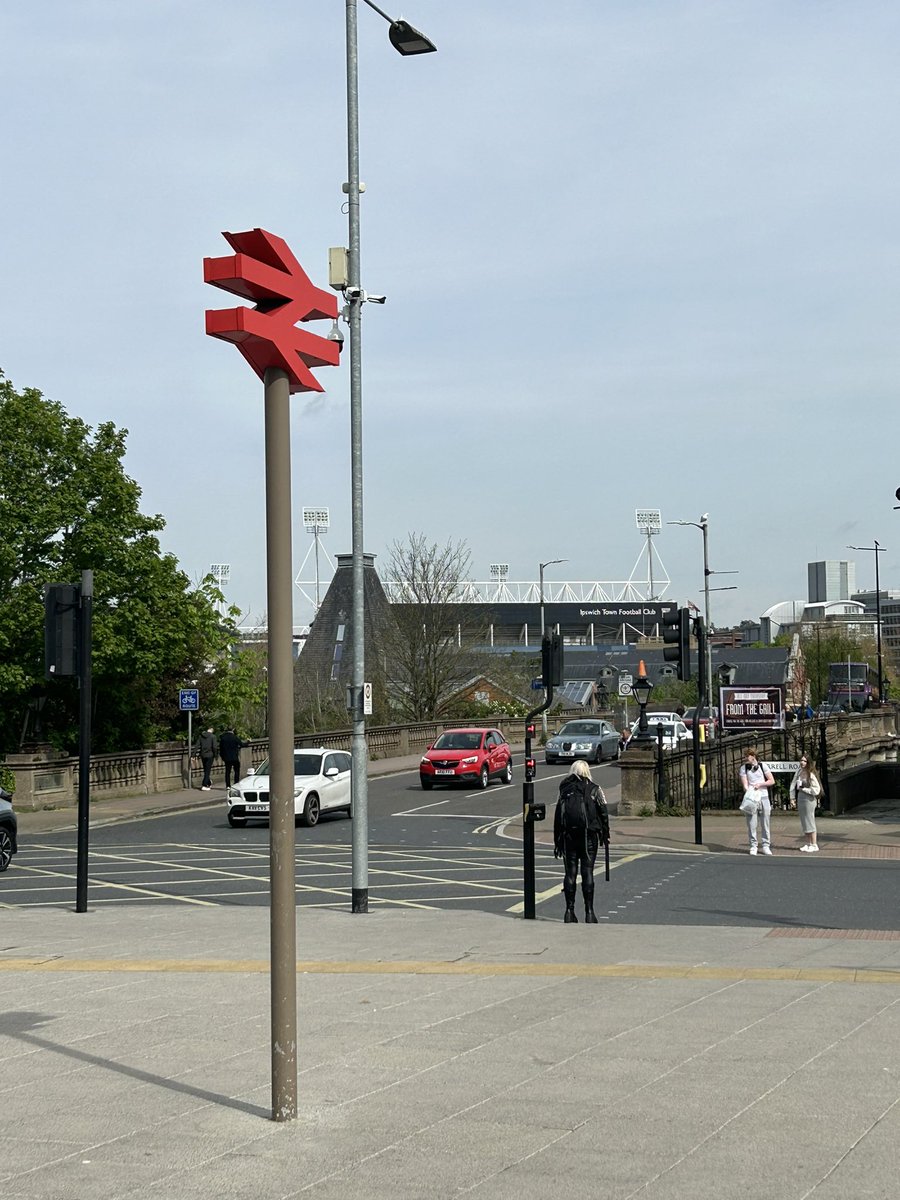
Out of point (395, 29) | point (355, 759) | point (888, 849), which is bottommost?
point (888, 849)

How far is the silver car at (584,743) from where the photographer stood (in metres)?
47.3

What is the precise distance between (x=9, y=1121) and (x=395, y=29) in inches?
498

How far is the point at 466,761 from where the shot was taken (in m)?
39.6

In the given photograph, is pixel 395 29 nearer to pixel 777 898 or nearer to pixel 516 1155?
pixel 777 898

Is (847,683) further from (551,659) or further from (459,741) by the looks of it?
(551,659)

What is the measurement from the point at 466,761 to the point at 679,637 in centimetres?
1494

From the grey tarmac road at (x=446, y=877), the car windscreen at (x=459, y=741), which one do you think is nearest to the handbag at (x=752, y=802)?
the grey tarmac road at (x=446, y=877)

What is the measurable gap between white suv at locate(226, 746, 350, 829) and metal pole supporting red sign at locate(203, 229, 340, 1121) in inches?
930

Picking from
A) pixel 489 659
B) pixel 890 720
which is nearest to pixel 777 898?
pixel 489 659

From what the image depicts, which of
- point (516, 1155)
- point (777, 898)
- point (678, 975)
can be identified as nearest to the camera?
point (516, 1155)


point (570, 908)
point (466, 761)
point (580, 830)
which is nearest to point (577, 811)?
point (580, 830)

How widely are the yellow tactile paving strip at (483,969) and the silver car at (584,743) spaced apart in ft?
113

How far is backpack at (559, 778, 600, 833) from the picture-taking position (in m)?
15.6

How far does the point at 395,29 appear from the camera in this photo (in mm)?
15969
